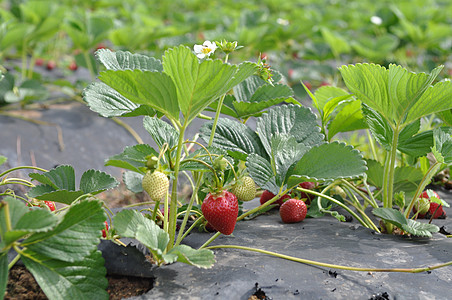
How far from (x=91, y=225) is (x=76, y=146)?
148 centimetres

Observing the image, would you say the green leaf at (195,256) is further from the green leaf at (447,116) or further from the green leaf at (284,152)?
the green leaf at (447,116)

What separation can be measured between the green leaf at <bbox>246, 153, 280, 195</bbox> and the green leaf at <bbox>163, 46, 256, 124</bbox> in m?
0.19

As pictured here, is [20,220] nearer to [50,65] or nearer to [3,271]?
[3,271]

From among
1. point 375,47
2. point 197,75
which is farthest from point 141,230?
point 375,47

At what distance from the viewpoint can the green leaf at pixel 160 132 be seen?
1.05m

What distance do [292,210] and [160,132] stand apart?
1.37 ft

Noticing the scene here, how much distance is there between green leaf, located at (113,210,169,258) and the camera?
86 centimetres

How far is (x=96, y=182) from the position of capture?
1054 millimetres

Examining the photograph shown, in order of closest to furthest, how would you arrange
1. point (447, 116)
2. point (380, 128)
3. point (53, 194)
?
point (53, 194), point (380, 128), point (447, 116)

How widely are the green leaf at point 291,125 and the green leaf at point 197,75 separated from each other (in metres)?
0.27

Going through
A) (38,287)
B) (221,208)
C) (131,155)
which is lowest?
(38,287)

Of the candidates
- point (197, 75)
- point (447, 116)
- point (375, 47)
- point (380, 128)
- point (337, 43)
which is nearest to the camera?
point (197, 75)

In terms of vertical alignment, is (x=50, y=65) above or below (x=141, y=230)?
above

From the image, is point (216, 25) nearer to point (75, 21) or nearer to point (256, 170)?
point (75, 21)
